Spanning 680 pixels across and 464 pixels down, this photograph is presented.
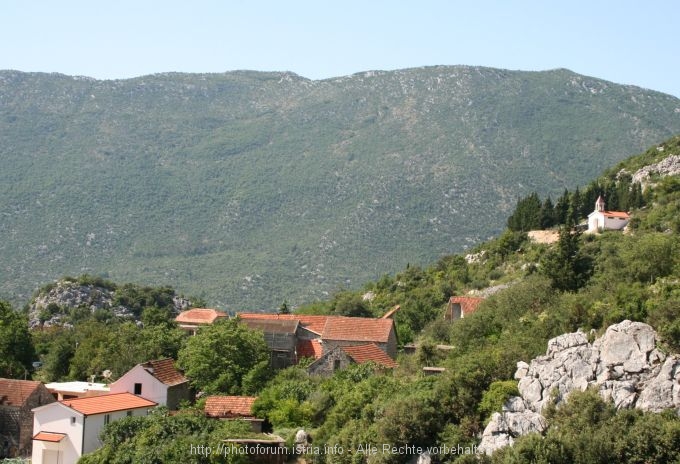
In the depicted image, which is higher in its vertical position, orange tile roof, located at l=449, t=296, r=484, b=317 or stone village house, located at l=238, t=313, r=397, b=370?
orange tile roof, located at l=449, t=296, r=484, b=317

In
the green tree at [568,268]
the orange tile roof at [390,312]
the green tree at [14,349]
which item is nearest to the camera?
the green tree at [568,268]

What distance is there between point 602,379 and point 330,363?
1591 centimetres

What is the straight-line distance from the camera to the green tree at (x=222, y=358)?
1759 inches

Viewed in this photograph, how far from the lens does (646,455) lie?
1142 inches

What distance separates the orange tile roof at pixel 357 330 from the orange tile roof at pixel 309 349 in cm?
90

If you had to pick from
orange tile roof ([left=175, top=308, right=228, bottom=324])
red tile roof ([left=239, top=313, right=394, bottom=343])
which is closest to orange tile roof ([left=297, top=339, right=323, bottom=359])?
red tile roof ([left=239, top=313, right=394, bottom=343])

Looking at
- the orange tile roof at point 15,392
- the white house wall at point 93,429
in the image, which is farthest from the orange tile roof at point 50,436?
the orange tile roof at point 15,392

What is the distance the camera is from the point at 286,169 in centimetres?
15475

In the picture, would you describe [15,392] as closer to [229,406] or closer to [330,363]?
[229,406]

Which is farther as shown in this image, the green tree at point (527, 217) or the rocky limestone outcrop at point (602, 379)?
the green tree at point (527, 217)

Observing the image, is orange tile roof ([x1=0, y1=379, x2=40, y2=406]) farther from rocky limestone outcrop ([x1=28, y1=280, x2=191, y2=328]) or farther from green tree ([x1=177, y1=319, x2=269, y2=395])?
rocky limestone outcrop ([x1=28, y1=280, x2=191, y2=328])

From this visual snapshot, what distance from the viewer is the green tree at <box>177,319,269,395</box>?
44.7m

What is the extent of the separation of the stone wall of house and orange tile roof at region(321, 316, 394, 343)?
10.8ft

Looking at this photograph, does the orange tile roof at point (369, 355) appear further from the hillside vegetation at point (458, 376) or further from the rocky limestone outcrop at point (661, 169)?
the rocky limestone outcrop at point (661, 169)
